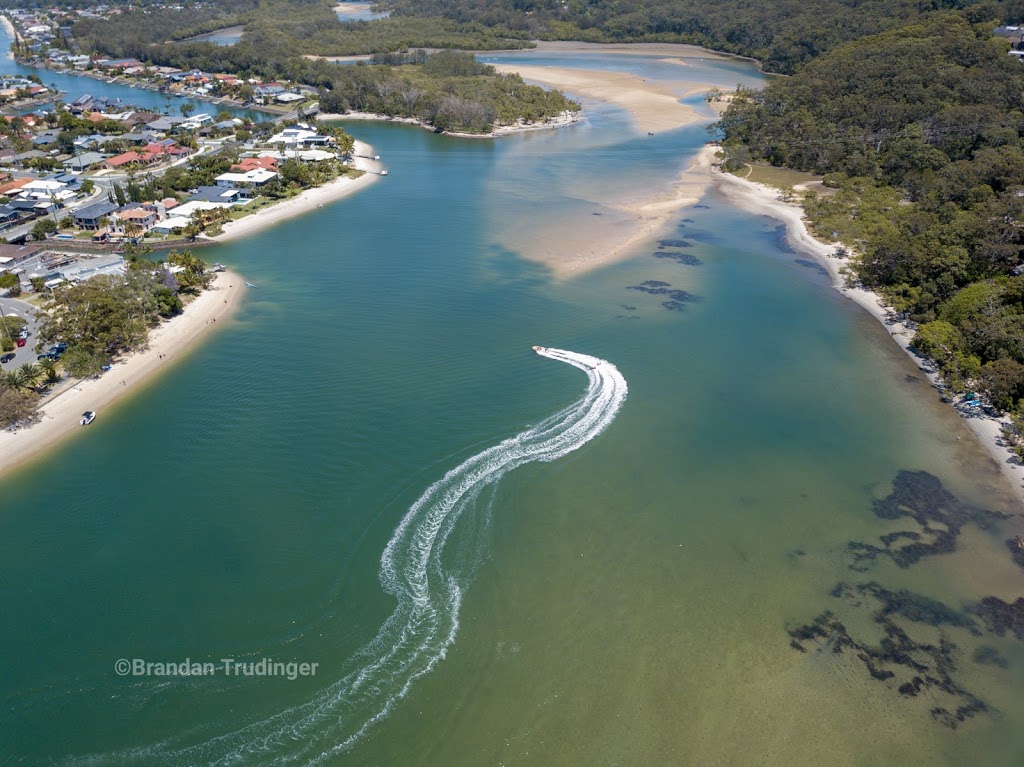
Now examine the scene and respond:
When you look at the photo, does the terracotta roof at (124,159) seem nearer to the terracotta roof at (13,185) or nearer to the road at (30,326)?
the terracotta roof at (13,185)

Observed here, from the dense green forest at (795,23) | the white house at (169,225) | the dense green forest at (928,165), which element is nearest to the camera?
the dense green forest at (928,165)

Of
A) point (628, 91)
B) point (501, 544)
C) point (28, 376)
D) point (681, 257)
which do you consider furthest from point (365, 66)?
point (501, 544)

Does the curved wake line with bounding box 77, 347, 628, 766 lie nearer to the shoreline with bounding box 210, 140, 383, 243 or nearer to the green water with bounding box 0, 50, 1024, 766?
the green water with bounding box 0, 50, 1024, 766

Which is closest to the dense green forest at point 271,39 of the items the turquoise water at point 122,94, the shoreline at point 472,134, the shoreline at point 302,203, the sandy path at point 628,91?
the turquoise water at point 122,94

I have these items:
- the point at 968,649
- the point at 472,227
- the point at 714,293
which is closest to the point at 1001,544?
the point at 968,649

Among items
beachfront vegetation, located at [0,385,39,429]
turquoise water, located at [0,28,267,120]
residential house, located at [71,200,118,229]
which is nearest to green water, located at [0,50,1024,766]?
beachfront vegetation, located at [0,385,39,429]
